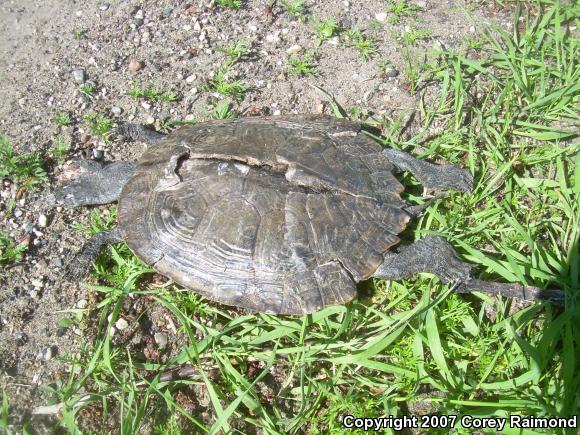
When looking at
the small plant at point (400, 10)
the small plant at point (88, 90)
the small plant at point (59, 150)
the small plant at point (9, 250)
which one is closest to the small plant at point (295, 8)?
the small plant at point (400, 10)

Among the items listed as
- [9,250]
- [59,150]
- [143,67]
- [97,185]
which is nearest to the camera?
[9,250]

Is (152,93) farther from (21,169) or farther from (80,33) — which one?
(21,169)

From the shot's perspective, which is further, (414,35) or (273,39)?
(273,39)

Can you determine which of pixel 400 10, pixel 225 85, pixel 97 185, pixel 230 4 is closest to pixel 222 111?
pixel 225 85

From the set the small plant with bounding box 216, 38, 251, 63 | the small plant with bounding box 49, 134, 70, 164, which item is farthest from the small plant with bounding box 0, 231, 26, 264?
the small plant with bounding box 216, 38, 251, 63

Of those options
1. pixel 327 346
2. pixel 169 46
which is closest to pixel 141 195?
pixel 327 346

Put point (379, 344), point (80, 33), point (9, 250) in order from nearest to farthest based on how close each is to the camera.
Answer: point (379, 344) → point (9, 250) → point (80, 33)

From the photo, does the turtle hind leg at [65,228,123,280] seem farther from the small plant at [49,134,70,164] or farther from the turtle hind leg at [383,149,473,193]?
the turtle hind leg at [383,149,473,193]
